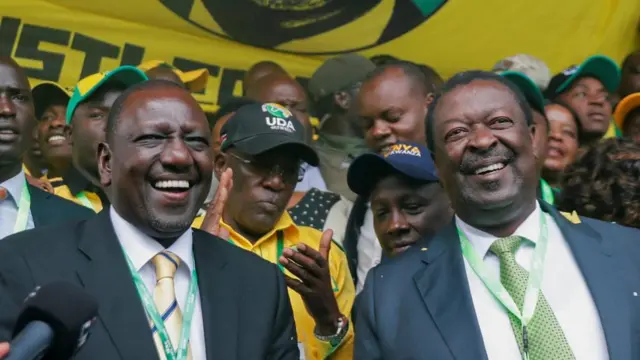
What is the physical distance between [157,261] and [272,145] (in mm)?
1186

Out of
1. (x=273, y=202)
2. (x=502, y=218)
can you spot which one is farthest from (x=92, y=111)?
(x=502, y=218)

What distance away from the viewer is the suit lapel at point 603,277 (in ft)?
9.38

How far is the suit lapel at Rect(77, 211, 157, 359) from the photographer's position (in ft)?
8.85

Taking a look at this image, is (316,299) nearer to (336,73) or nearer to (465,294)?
(465,294)

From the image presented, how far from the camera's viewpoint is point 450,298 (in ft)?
9.86

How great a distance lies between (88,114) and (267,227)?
909 mm

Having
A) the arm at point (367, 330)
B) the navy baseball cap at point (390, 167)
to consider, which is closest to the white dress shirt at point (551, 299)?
the arm at point (367, 330)

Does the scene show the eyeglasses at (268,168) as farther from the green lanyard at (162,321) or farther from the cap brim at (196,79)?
the cap brim at (196,79)

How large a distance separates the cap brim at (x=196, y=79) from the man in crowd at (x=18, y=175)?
1588mm

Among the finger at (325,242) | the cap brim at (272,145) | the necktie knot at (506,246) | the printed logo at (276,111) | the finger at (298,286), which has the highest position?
the printed logo at (276,111)

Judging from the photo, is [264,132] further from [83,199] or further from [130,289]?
[130,289]

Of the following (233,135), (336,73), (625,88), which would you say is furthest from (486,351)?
(625,88)

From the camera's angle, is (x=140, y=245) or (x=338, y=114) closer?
(x=140, y=245)

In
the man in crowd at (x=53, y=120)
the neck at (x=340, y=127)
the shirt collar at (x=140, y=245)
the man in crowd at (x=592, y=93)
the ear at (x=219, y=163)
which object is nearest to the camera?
the shirt collar at (x=140, y=245)
